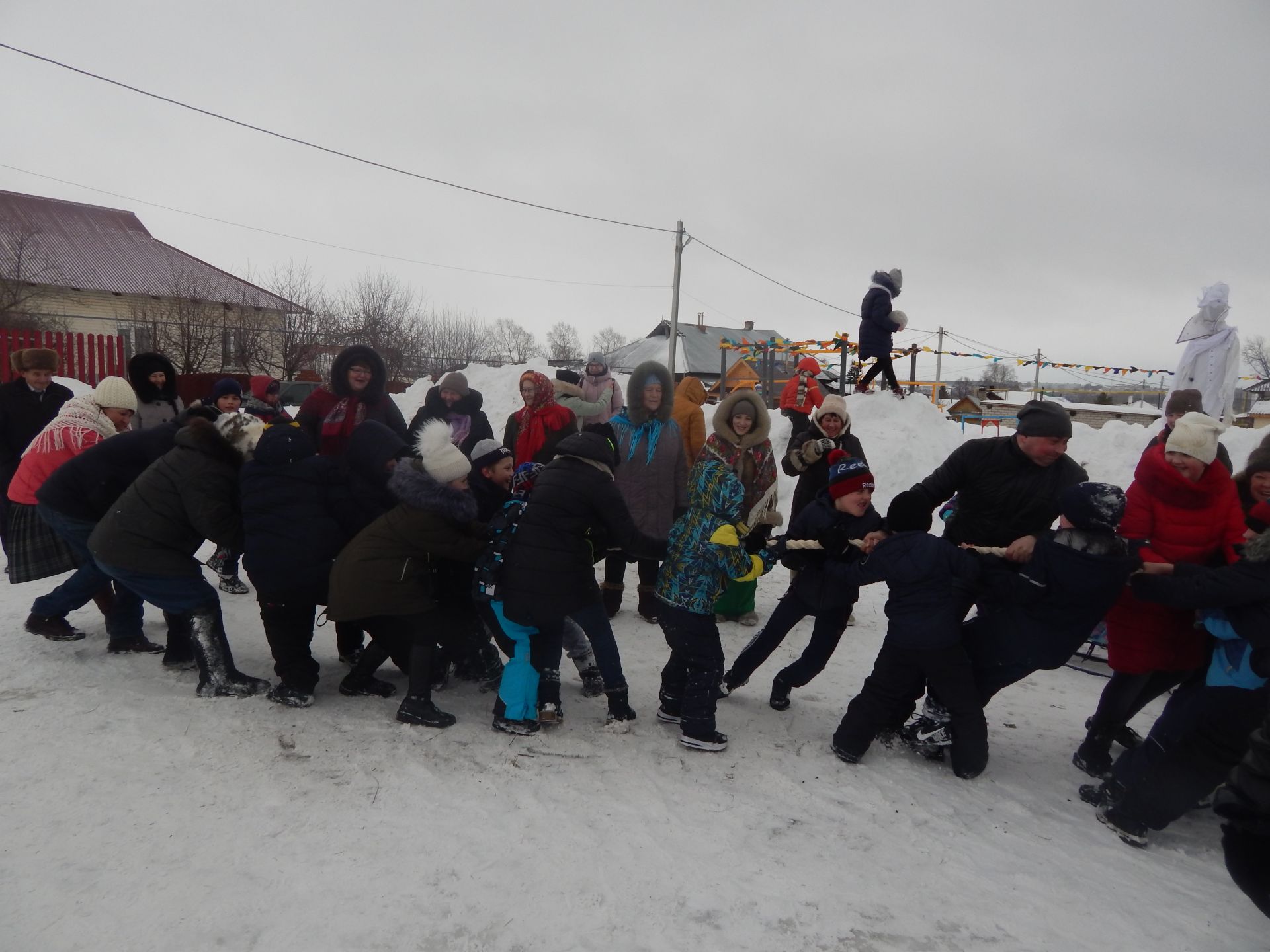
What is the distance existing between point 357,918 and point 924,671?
274 cm

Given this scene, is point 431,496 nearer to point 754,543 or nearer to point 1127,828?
Result: point 754,543

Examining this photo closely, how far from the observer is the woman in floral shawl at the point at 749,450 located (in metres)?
5.34

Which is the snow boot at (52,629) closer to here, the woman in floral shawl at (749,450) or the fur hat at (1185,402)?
the woman in floral shawl at (749,450)

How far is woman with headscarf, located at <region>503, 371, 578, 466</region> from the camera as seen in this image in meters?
5.81

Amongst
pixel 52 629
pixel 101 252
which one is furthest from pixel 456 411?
pixel 101 252

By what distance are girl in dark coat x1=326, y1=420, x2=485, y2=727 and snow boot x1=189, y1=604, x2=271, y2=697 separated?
0.80 metres

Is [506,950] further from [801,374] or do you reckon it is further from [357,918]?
[801,374]

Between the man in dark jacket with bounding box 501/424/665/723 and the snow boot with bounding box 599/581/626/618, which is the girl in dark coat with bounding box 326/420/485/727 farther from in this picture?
the snow boot with bounding box 599/581/626/618

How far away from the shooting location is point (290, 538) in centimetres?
401

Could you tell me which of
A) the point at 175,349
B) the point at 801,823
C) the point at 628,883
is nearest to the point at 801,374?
the point at 801,823

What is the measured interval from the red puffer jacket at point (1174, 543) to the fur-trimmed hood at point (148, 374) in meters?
6.83

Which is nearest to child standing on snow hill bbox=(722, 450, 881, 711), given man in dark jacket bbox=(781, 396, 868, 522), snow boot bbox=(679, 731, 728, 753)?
snow boot bbox=(679, 731, 728, 753)

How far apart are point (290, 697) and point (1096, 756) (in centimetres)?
430

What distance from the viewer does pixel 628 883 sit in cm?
273
